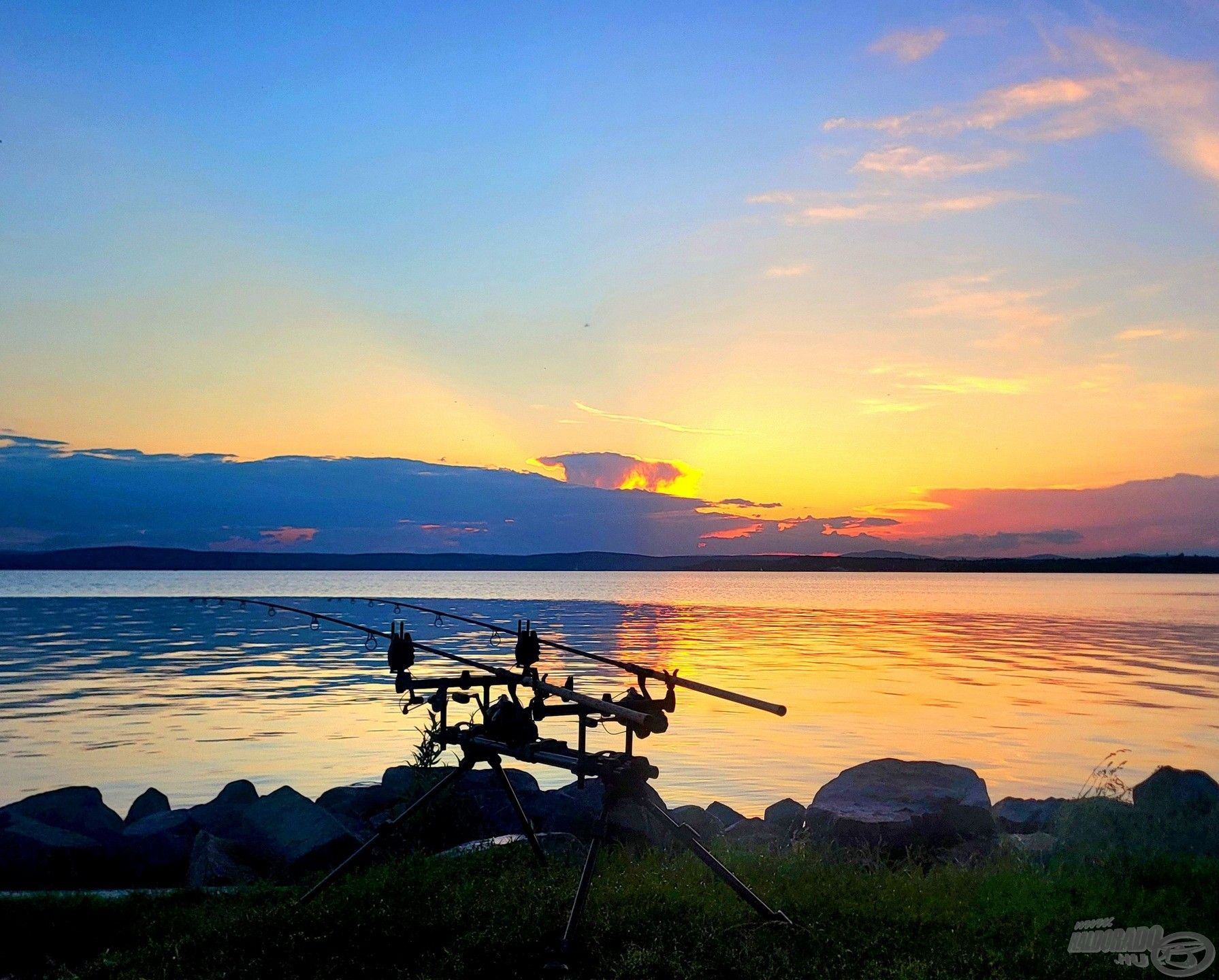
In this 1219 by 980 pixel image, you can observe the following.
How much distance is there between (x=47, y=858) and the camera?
13281 mm

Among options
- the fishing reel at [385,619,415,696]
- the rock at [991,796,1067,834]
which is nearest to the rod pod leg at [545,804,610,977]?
the fishing reel at [385,619,415,696]

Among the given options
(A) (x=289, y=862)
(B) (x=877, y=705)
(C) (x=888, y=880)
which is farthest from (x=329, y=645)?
(C) (x=888, y=880)

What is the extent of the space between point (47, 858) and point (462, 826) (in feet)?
16.8

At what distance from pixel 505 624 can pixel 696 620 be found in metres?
18.3

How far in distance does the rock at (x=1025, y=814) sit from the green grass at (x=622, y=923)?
5417 millimetres

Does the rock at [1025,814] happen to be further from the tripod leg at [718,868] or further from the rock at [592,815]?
the tripod leg at [718,868]

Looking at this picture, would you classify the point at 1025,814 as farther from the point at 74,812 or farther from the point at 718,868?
the point at 74,812

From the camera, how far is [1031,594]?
474 ft

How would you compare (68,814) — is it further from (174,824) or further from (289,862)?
(289,862)

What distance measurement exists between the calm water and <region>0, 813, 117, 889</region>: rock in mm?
6037

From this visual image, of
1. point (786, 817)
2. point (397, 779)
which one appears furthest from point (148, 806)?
point (786, 817)

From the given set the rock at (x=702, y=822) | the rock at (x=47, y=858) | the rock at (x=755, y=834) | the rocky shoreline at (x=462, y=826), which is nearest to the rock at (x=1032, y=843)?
the rocky shoreline at (x=462, y=826)

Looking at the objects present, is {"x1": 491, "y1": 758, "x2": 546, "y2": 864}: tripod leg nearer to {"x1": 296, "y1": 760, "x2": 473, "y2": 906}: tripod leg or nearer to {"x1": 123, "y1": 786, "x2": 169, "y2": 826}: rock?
{"x1": 296, "y1": 760, "x2": 473, "y2": 906}: tripod leg

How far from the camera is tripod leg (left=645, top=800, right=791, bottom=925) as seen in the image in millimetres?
7961
